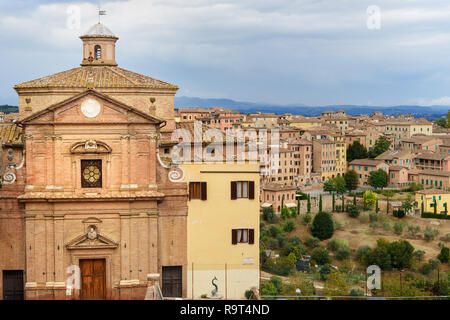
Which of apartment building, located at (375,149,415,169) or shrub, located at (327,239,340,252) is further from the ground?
apartment building, located at (375,149,415,169)

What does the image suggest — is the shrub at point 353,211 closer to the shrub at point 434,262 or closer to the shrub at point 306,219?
the shrub at point 306,219

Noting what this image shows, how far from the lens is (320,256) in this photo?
55594 millimetres

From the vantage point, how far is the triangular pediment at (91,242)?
20047 millimetres

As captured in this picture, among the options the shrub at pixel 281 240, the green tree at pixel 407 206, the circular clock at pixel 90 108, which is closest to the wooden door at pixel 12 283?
the circular clock at pixel 90 108

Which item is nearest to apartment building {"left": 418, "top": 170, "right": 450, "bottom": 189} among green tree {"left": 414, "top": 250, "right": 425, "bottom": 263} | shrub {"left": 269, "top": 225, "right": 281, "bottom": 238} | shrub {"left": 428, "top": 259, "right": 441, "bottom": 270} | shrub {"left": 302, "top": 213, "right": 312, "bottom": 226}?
shrub {"left": 302, "top": 213, "right": 312, "bottom": 226}

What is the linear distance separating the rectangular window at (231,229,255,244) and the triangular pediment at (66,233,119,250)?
3579 millimetres

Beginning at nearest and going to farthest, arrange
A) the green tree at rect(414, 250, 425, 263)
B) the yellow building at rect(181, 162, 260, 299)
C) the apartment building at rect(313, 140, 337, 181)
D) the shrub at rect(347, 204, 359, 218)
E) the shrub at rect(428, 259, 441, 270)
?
the yellow building at rect(181, 162, 260, 299) → the shrub at rect(428, 259, 441, 270) → the green tree at rect(414, 250, 425, 263) → the shrub at rect(347, 204, 359, 218) → the apartment building at rect(313, 140, 337, 181)

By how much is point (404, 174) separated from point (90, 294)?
7394 centimetres

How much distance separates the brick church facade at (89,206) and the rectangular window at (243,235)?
156cm

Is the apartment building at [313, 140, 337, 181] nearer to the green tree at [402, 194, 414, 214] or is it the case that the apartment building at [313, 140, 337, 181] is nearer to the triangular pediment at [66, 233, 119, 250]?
the green tree at [402, 194, 414, 214]

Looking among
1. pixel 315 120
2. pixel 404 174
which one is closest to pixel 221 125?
pixel 315 120

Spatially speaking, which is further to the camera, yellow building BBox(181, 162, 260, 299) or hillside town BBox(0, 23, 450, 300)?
yellow building BBox(181, 162, 260, 299)

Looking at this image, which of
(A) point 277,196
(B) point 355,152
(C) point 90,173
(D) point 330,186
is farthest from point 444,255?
(C) point 90,173

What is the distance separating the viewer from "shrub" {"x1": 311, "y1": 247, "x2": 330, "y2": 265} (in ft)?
182
